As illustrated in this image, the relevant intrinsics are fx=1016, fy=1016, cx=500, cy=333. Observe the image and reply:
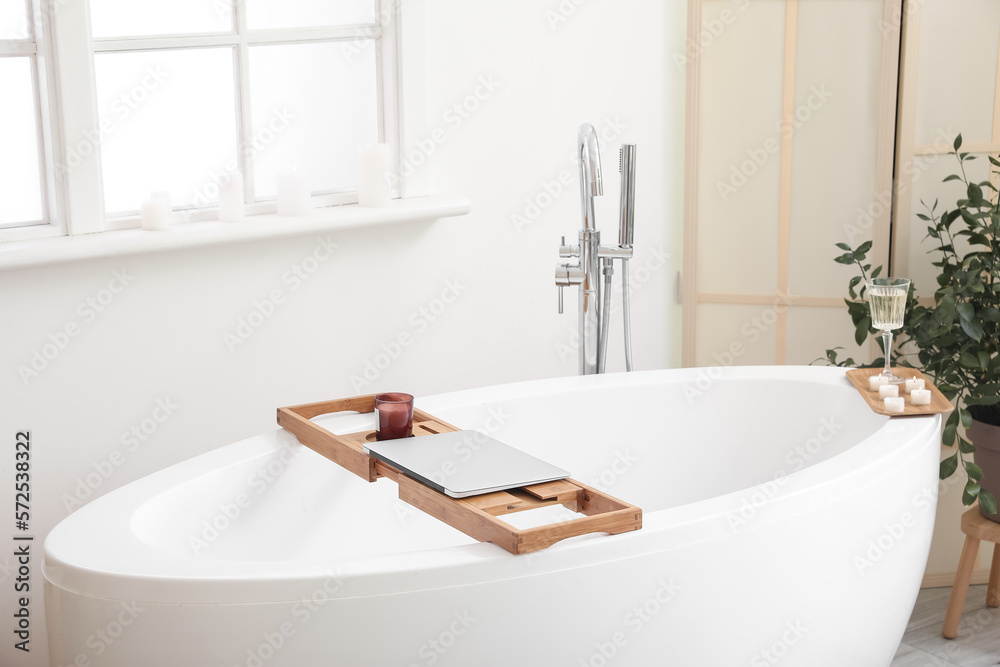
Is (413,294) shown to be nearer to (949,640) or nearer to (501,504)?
(501,504)

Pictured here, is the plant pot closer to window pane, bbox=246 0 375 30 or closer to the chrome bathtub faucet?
the chrome bathtub faucet

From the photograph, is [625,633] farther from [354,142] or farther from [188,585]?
[354,142]

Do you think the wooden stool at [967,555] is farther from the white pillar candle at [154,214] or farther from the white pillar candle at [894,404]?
the white pillar candle at [154,214]

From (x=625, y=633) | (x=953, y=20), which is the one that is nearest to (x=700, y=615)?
(x=625, y=633)

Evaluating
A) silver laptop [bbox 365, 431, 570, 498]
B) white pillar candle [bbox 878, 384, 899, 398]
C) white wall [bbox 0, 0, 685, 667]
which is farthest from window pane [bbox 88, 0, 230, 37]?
white pillar candle [bbox 878, 384, 899, 398]

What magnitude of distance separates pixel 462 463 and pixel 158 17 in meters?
1.19

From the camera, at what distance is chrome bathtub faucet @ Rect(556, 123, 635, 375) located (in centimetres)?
217

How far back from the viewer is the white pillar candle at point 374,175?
2352 millimetres

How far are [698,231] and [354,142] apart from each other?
1.08m

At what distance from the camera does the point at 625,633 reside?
1478 millimetres

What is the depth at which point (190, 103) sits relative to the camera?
7.18ft

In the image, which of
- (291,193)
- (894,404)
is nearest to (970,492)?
(894,404)

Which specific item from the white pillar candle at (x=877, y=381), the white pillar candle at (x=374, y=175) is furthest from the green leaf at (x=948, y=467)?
the white pillar candle at (x=374, y=175)

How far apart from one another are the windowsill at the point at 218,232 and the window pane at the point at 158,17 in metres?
0.41
